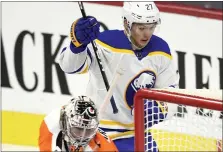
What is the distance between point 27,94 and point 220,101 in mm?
2035

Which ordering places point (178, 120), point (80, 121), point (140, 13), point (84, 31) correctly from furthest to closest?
point (140, 13) → point (84, 31) → point (178, 120) → point (80, 121)

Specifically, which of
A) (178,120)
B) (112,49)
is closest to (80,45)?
(112,49)

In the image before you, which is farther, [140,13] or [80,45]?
[140,13]

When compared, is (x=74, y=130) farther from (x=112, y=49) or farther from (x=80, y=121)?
(x=112, y=49)

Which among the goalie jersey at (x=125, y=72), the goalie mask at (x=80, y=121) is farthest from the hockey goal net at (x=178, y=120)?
the goalie jersey at (x=125, y=72)

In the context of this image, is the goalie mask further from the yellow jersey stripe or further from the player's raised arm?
the yellow jersey stripe

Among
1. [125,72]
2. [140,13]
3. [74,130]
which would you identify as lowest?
[74,130]

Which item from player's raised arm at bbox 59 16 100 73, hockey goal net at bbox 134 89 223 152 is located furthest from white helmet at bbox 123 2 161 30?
hockey goal net at bbox 134 89 223 152

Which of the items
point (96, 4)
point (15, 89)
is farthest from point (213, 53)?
point (15, 89)

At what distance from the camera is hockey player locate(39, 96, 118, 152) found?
3.37 meters

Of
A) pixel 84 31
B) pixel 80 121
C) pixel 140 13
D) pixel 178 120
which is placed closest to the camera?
pixel 80 121

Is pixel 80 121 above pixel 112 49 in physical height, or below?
below

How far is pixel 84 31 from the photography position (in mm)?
3756

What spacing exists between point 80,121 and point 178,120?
36cm
